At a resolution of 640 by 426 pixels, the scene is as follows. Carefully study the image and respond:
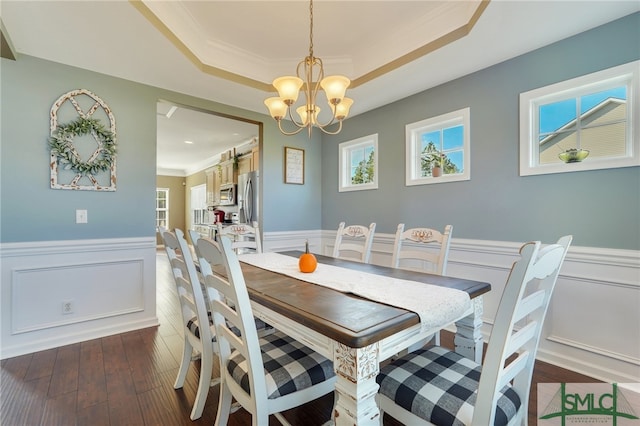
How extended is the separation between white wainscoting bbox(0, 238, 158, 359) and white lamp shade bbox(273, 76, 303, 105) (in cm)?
211

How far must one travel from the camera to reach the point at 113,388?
183 centimetres

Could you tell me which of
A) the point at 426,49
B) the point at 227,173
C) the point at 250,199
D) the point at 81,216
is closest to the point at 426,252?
the point at 426,49

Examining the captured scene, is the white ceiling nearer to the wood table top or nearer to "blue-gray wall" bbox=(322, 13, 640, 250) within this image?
"blue-gray wall" bbox=(322, 13, 640, 250)

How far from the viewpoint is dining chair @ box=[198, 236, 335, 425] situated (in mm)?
1037

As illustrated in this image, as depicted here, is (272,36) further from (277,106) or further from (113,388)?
(113,388)

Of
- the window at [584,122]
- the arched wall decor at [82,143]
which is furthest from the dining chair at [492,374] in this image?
the arched wall decor at [82,143]

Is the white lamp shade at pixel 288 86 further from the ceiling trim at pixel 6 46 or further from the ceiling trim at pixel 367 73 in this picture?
the ceiling trim at pixel 6 46

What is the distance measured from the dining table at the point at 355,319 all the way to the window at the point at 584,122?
1.38 metres

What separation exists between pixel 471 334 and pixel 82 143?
3.33 meters

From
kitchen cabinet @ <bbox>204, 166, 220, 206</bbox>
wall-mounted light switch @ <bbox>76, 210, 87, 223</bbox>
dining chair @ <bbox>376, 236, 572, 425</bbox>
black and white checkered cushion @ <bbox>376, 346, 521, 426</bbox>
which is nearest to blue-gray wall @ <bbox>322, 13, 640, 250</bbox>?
dining chair @ <bbox>376, 236, 572, 425</bbox>

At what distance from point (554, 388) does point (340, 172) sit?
3000mm

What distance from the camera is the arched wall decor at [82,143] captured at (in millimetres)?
2430

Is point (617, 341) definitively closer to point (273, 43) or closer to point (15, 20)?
point (273, 43)

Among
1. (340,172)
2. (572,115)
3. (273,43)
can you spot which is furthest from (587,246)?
(273,43)
